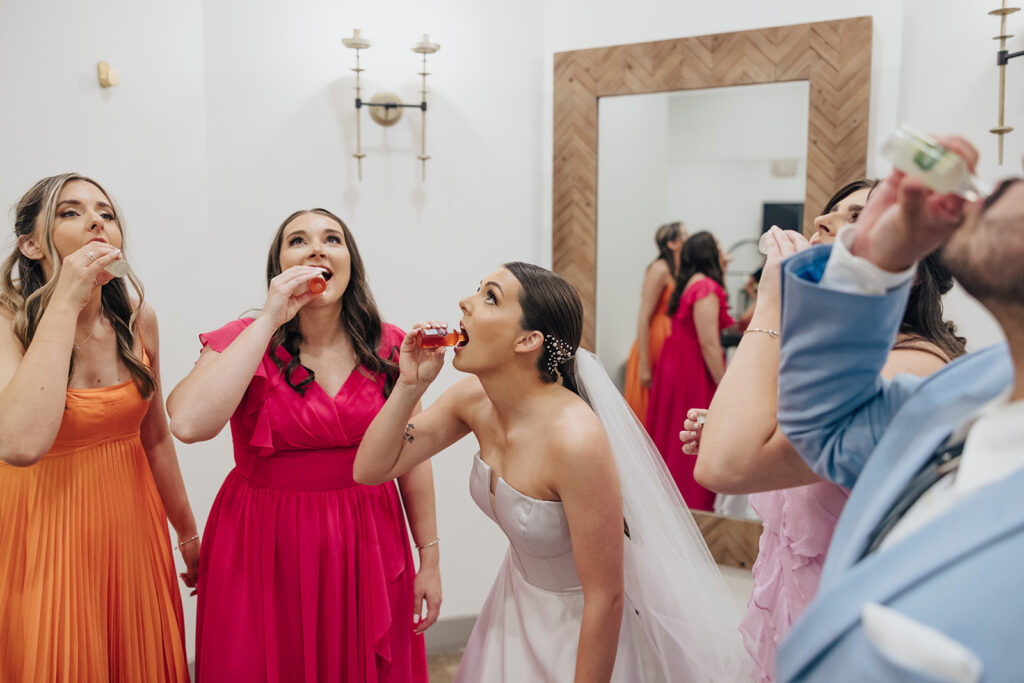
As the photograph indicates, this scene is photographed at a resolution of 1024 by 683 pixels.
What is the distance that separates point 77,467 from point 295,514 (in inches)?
17.6

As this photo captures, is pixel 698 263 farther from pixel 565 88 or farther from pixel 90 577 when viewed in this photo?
pixel 90 577

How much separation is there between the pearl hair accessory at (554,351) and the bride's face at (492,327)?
2.2 inches

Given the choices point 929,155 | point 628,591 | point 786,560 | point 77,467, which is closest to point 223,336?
point 77,467

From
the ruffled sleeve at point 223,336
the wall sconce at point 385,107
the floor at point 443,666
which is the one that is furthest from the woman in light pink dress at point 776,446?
the wall sconce at point 385,107

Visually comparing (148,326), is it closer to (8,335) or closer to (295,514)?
(8,335)

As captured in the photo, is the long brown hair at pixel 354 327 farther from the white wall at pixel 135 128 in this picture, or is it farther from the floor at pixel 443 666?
the floor at pixel 443 666

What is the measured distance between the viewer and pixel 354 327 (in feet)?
5.97

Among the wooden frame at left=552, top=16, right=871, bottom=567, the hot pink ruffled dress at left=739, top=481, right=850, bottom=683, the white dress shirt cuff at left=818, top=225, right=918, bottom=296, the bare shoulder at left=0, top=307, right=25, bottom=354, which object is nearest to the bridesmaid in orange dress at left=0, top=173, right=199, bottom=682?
the bare shoulder at left=0, top=307, right=25, bottom=354

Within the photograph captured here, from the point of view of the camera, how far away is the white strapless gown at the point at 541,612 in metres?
1.35

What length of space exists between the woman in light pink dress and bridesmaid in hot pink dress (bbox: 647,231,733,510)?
1.29 meters

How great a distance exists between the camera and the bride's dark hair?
4.66ft

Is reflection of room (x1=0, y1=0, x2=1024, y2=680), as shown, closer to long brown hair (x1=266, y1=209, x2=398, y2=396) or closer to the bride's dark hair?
long brown hair (x1=266, y1=209, x2=398, y2=396)

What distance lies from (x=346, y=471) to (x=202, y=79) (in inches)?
61.0

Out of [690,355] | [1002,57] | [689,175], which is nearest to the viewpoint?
[1002,57]
